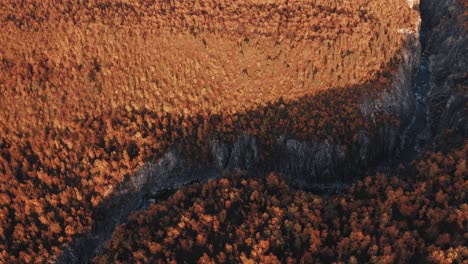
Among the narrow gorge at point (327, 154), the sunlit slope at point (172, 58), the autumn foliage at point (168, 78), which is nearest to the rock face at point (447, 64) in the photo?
the narrow gorge at point (327, 154)

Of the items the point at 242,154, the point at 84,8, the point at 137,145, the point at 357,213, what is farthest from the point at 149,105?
the point at 357,213

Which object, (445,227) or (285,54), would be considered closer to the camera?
(445,227)

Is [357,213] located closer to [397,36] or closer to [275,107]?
[275,107]

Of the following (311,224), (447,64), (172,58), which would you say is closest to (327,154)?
(311,224)

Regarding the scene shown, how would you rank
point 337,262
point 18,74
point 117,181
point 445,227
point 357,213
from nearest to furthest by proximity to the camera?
point 337,262
point 445,227
point 357,213
point 117,181
point 18,74

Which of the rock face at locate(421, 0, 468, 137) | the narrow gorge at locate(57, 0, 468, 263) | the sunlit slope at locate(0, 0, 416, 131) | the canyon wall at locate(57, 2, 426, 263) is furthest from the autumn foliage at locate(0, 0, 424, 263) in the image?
the rock face at locate(421, 0, 468, 137)

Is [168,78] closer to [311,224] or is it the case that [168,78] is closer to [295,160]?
[295,160]

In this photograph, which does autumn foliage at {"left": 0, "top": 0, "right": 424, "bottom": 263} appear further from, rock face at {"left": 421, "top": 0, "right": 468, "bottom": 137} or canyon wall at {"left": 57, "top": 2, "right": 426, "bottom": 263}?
rock face at {"left": 421, "top": 0, "right": 468, "bottom": 137}

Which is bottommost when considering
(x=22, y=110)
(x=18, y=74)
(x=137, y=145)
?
(x=137, y=145)
